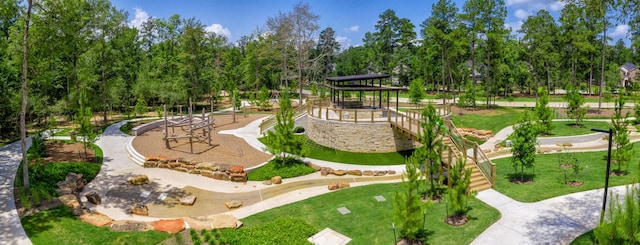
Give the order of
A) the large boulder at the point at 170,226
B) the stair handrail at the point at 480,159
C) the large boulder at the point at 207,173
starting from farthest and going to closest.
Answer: the large boulder at the point at 207,173 → the stair handrail at the point at 480,159 → the large boulder at the point at 170,226

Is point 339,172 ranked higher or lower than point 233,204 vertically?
higher

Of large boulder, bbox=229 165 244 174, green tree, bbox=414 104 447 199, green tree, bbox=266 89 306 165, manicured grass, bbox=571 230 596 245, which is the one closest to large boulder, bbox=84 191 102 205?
large boulder, bbox=229 165 244 174

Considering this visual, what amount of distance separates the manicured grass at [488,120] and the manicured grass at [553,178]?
9.70 metres

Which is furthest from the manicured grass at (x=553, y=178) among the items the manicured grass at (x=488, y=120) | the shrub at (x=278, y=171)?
the manicured grass at (x=488, y=120)

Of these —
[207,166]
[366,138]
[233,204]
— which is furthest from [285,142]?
[366,138]

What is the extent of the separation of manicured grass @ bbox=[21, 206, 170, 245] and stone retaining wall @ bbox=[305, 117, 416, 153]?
1384 centimetres

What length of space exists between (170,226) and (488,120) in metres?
26.7

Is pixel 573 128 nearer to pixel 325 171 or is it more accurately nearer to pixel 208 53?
pixel 325 171

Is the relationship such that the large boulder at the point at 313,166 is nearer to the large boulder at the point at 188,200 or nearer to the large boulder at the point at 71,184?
the large boulder at the point at 188,200

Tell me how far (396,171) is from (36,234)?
1470cm

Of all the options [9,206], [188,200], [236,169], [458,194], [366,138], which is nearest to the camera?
[458,194]

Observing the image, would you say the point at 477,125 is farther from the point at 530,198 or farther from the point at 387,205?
the point at 387,205

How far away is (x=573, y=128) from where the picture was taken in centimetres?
2581

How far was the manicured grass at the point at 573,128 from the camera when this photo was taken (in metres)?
24.6
